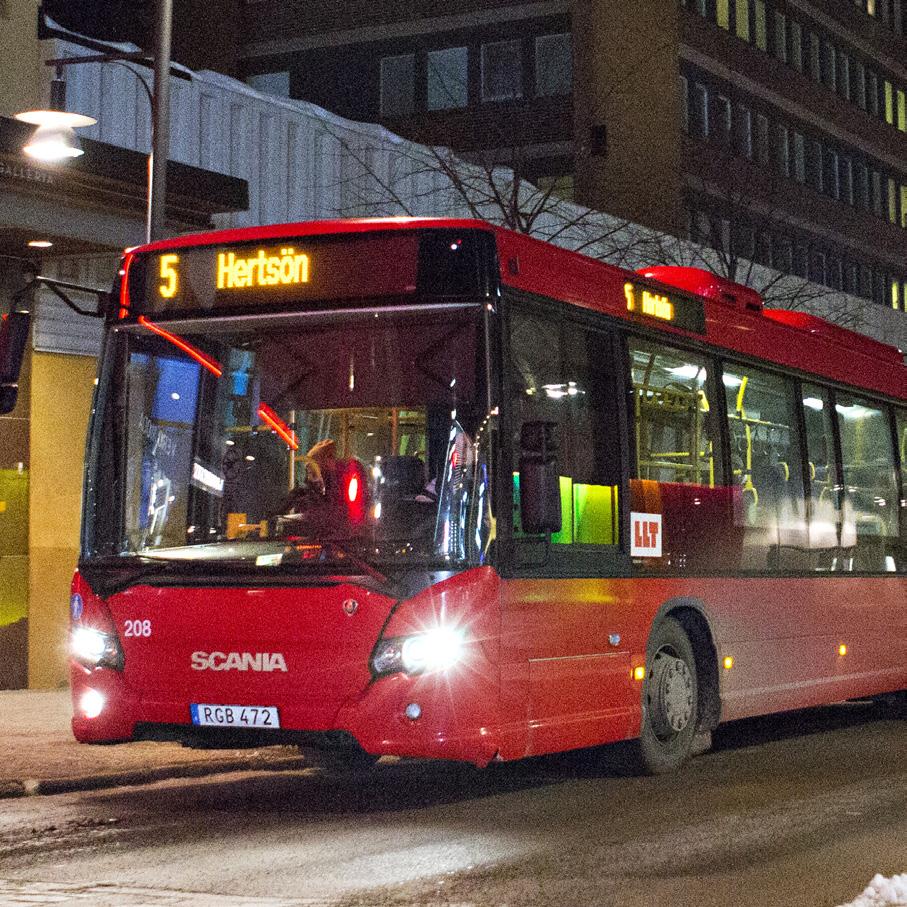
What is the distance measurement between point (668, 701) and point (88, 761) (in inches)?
151

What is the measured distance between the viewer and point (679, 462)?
41.0ft

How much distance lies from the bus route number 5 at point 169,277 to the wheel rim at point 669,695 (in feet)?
12.8

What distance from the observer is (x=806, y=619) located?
1454cm

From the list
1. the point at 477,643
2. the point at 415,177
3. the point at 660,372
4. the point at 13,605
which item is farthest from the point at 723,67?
the point at 477,643

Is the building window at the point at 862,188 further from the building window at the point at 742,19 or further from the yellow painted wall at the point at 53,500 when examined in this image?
the yellow painted wall at the point at 53,500

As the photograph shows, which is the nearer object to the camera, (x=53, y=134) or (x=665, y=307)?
→ (x=665, y=307)

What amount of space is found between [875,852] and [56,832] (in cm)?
408

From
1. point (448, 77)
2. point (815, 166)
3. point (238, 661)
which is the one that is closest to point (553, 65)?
point (448, 77)

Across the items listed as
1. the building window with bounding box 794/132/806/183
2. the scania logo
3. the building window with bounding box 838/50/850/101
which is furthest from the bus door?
the building window with bounding box 838/50/850/101

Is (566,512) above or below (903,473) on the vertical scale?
below

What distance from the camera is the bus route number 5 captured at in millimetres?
10844

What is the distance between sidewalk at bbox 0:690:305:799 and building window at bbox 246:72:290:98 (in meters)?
35.4

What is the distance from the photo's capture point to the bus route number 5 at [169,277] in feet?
35.6

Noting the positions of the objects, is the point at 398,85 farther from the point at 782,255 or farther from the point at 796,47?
the point at 796,47
